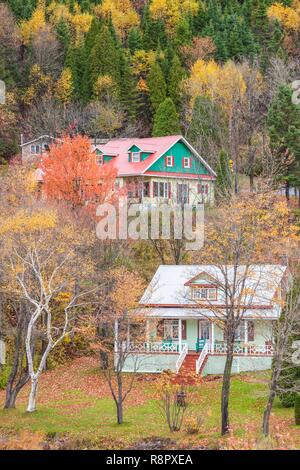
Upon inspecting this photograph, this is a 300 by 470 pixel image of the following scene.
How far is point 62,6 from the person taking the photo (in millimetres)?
102250

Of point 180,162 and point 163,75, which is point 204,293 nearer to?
point 180,162

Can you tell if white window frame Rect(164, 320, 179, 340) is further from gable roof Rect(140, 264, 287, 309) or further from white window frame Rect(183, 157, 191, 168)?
white window frame Rect(183, 157, 191, 168)

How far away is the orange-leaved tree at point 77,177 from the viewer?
1828 inches

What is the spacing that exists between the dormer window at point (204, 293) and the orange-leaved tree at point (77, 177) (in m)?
7.99

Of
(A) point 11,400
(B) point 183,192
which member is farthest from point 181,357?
(B) point 183,192

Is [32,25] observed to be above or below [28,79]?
above

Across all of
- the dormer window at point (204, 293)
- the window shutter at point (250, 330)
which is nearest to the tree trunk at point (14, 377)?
the dormer window at point (204, 293)

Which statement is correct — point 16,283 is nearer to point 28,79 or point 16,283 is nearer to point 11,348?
point 11,348

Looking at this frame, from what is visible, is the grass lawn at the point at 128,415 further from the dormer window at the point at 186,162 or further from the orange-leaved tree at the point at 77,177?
the dormer window at the point at 186,162

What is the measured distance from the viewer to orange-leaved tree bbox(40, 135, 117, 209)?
46.4 meters

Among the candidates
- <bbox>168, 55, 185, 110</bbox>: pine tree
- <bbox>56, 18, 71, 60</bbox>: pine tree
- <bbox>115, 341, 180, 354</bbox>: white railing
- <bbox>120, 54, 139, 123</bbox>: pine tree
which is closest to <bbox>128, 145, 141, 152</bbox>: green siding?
<bbox>120, 54, 139, 123</bbox>: pine tree

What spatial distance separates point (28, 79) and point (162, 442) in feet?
200

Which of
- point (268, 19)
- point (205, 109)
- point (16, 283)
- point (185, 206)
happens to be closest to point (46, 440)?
point (16, 283)
